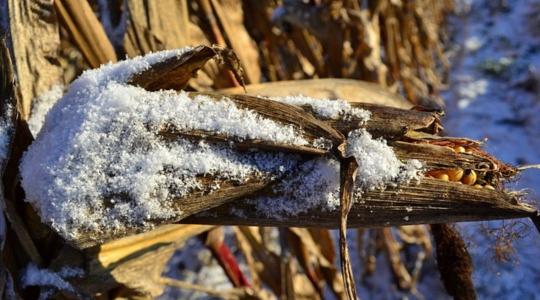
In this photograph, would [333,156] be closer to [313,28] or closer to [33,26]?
[33,26]

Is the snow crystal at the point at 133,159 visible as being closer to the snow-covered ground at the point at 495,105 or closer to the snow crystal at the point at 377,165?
the snow crystal at the point at 377,165

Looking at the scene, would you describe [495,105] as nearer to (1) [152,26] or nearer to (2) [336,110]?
(1) [152,26]

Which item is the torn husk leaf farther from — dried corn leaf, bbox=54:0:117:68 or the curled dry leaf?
dried corn leaf, bbox=54:0:117:68

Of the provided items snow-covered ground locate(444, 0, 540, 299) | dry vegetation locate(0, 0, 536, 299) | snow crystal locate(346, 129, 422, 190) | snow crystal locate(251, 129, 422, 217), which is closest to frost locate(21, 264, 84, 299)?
dry vegetation locate(0, 0, 536, 299)

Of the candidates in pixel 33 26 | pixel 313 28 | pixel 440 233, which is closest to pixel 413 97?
pixel 313 28

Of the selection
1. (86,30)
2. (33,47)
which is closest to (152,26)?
(86,30)
